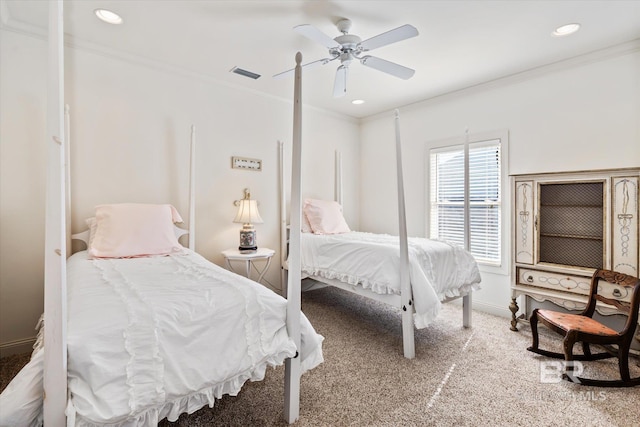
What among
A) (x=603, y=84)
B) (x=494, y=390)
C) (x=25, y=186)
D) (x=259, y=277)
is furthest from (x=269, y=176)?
(x=603, y=84)

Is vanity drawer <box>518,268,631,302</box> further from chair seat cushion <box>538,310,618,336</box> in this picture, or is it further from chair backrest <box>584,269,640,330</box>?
chair seat cushion <box>538,310,618,336</box>

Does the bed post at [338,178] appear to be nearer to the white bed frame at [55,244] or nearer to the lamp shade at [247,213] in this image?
the lamp shade at [247,213]

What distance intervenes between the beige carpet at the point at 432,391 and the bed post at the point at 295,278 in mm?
145

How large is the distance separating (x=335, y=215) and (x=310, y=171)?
30.1 inches

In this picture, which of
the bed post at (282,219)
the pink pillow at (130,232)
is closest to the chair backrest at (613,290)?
the bed post at (282,219)

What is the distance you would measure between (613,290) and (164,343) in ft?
9.94

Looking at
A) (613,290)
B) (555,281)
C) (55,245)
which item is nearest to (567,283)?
(555,281)

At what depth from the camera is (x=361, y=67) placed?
10.00 feet

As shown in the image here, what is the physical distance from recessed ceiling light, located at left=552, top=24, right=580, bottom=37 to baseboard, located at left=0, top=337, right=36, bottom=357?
15.6 ft

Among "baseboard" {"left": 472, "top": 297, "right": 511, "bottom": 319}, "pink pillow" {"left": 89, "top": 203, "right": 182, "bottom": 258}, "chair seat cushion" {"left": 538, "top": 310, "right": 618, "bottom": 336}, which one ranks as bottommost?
"baseboard" {"left": 472, "top": 297, "right": 511, "bottom": 319}

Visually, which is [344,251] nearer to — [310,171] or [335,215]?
[335,215]

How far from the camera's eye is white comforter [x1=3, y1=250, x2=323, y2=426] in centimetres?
99

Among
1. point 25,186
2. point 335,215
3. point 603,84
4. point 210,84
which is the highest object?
point 210,84

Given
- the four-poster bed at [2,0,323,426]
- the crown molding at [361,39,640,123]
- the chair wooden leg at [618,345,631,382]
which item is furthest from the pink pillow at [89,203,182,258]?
the crown molding at [361,39,640,123]
